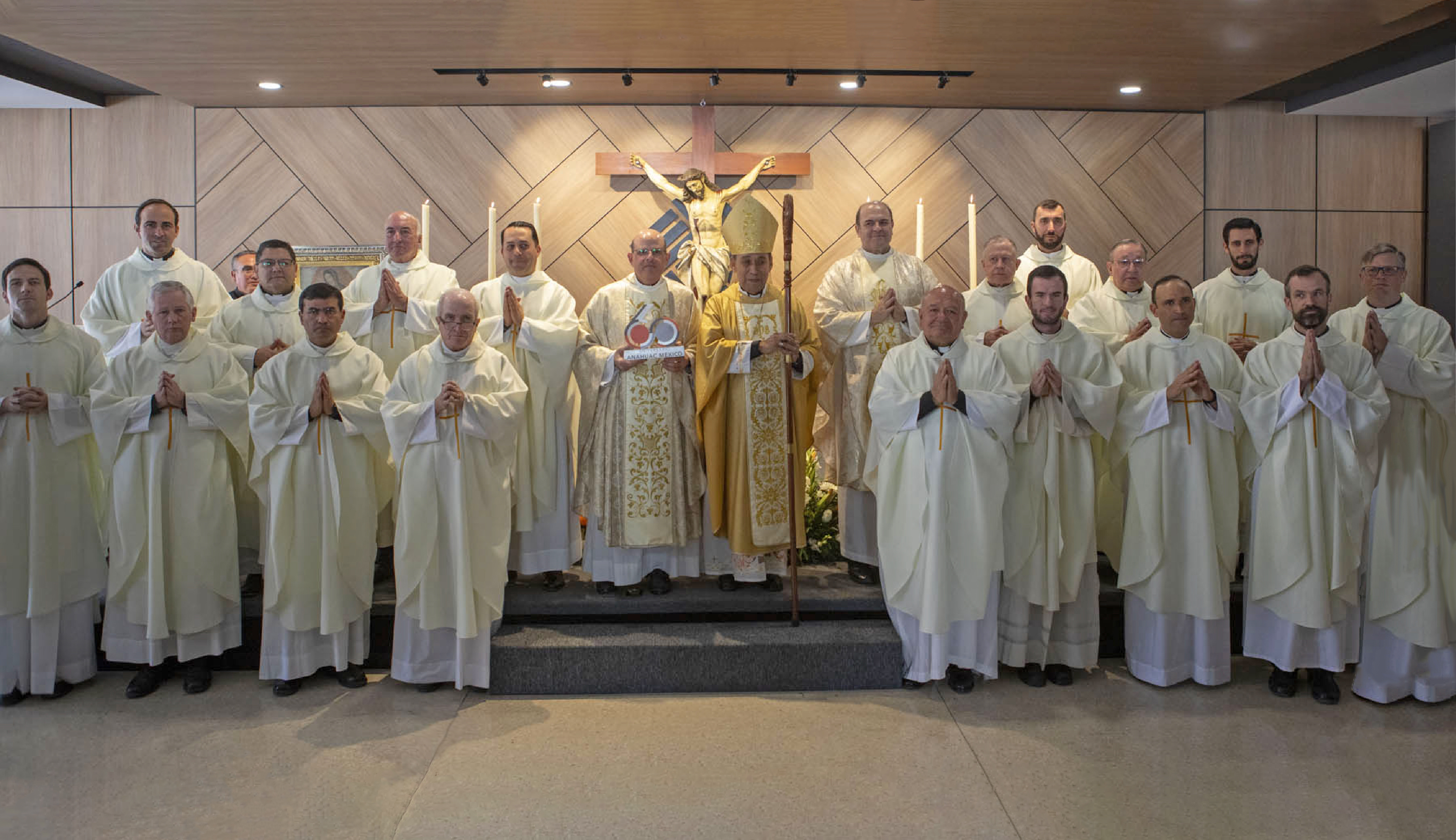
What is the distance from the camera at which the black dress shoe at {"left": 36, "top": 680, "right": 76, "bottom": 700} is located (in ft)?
17.1

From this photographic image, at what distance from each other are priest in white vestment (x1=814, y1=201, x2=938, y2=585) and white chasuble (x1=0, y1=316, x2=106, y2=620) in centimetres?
412

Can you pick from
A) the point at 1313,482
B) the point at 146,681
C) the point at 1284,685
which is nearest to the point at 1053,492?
the point at 1313,482

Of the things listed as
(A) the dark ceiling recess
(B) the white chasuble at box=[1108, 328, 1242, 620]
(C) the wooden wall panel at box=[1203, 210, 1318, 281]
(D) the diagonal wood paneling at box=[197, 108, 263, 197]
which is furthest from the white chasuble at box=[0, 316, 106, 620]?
(C) the wooden wall panel at box=[1203, 210, 1318, 281]

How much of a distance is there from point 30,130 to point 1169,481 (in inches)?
362

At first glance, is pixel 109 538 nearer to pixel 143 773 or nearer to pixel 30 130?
pixel 143 773

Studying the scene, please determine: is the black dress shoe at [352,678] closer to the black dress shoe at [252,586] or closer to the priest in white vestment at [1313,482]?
the black dress shoe at [252,586]

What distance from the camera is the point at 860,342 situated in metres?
6.04

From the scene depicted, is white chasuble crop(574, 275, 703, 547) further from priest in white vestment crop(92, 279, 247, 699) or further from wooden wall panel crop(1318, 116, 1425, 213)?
wooden wall panel crop(1318, 116, 1425, 213)

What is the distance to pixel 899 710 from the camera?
16.5 ft

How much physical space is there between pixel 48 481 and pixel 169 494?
63 cm

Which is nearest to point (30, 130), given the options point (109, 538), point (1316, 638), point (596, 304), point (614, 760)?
point (109, 538)

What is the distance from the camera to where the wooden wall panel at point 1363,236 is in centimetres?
859

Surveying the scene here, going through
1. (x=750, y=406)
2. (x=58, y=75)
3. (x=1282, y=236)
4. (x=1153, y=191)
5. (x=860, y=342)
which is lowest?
(x=750, y=406)

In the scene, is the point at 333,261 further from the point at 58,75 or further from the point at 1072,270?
the point at 1072,270
